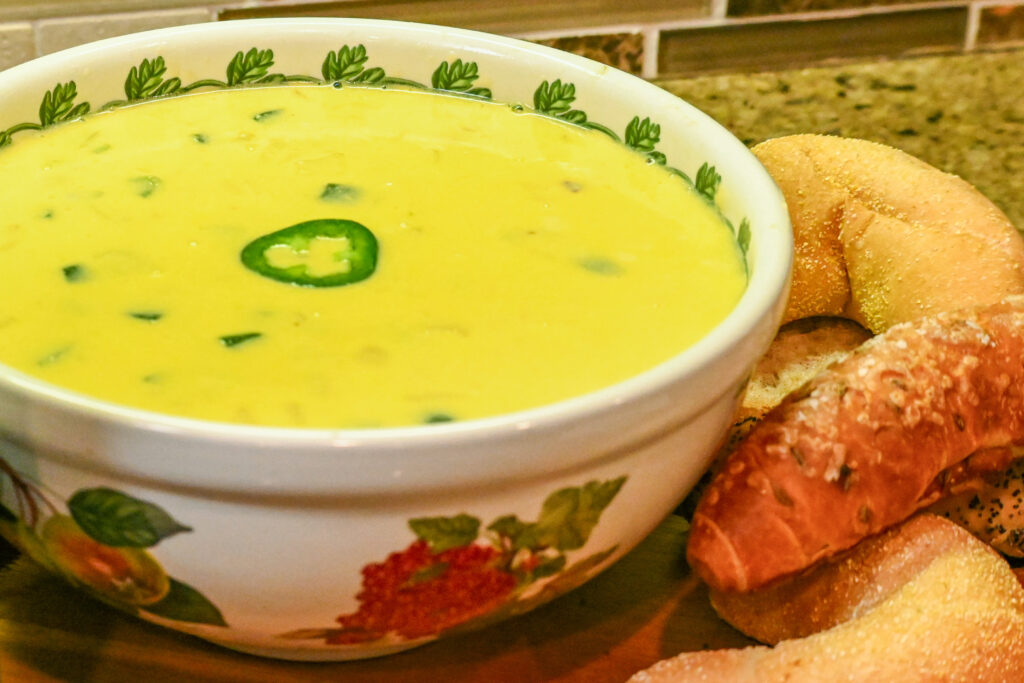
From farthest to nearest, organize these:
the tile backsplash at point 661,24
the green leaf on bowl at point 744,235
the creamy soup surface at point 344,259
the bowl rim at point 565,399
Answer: the tile backsplash at point 661,24 < the green leaf on bowl at point 744,235 < the creamy soup surface at point 344,259 < the bowl rim at point 565,399

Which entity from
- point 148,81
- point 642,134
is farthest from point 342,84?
point 642,134

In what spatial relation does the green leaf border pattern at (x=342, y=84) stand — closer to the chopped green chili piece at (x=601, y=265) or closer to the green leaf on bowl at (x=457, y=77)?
the green leaf on bowl at (x=457, y=77)

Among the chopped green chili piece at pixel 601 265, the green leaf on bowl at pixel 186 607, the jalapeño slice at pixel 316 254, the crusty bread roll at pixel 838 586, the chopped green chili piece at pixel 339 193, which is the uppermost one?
the jalapeño slice at pixel 316 254

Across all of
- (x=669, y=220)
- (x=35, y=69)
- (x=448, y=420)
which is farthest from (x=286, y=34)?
(x=448, y=420)

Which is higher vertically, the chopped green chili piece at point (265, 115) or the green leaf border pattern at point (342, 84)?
the green leaf border pattern at point (342, 84)

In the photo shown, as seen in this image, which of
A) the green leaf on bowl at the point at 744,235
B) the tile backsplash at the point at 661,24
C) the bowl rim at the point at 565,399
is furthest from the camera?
the tile backsplash at the point at 661,24

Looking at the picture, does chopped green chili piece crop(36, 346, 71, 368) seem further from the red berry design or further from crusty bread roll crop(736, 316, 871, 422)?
crusty bread roll crop(736, 316, 871, 422)

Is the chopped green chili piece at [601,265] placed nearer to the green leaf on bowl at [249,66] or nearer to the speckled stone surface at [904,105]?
the green leaf on bowl at [249,66]

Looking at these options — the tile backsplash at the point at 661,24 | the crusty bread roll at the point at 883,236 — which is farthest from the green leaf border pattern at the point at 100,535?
the tile backsplash at the point at 661,24

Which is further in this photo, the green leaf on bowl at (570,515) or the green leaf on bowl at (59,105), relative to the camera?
the green leaf on bowl at (59,105)
